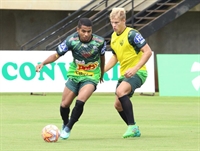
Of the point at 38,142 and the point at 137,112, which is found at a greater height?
the point at 38,142

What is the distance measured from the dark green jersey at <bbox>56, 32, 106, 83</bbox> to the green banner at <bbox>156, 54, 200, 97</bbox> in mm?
11670

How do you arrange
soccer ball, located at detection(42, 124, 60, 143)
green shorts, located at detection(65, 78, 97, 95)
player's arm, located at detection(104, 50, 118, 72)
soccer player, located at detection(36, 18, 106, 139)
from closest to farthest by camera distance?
soccer ball, located at detection(42, 124, 60, 143) → soccer player, located at detection(36, 18, 106, 139) → green shorts, located at detection(65, 78, 97, 95) → player's arm, located at detection(104, 50, 118, 72)

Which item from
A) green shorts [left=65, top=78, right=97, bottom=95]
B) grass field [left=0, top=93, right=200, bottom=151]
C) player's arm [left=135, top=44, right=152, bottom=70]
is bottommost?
grass field [left=0, top=93, right=200, bottom=151]

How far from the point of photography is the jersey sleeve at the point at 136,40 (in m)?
11.6

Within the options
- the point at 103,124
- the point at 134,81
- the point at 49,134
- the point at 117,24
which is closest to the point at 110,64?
the point at 134,81

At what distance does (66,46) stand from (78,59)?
282mm

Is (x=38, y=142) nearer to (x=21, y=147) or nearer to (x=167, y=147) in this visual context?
(x=21, y=147)

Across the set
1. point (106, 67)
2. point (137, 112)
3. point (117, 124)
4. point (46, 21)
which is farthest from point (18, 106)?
point (46, 21)

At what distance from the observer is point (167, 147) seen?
10227 mm

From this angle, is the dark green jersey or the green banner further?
the green banner

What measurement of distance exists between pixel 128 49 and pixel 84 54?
74 centimetres

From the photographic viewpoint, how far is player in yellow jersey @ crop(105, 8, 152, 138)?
456 inches

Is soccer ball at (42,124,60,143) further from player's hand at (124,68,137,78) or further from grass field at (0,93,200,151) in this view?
player's hand at (124,68,137,78)

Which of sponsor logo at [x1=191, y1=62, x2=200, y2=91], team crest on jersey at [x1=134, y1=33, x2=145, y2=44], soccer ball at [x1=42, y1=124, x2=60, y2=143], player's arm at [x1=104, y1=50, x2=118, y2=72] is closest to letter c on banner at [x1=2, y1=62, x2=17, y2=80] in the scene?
sponsor logo at [x1=191, y1=62, x2=200, y2=91]
